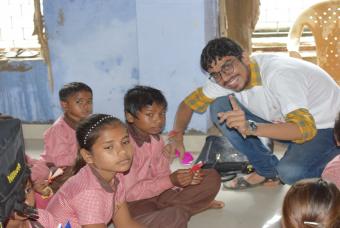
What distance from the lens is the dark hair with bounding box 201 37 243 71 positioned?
2318 millimetres

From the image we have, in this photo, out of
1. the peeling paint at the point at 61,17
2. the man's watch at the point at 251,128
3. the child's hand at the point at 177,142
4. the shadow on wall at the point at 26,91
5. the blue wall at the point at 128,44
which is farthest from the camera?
the shadow on wall at the point at 26,91

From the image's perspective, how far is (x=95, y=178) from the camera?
195 cm

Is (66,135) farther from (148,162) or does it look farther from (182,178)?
(182,178)

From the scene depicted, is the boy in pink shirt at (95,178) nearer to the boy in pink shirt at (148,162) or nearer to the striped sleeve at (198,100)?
the boy in pink shirt at (148,162)

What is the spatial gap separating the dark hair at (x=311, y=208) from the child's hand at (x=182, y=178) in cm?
96

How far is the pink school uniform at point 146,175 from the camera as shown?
7.72 ft

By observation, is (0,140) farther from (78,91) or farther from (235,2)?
(235,2)

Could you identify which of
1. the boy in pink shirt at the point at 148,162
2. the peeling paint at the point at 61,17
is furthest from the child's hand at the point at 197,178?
the peeling paint at the point at 61,17

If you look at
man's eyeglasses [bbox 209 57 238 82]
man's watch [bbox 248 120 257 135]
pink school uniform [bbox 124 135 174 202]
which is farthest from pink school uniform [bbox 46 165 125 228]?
man's eyeglasses [bbox 209 57 238 82]

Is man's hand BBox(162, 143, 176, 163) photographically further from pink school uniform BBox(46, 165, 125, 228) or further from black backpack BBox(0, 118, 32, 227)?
Answer: black backpack BBox(0, 118, 32, 227)

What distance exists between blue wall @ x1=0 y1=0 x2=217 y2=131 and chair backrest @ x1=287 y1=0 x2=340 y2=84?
54cm

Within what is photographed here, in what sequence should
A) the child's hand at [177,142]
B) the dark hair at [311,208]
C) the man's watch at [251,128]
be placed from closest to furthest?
the dark hair at [311,208] → the man's watch at [251,128] → the child's hand at [177,142]

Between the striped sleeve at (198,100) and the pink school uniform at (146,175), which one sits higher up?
the striped sleeve at (198,100)

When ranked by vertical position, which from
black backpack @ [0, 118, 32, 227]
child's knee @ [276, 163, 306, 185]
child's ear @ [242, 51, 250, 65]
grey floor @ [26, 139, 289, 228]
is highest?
child's ear @ [242, 51, 250, 65]
